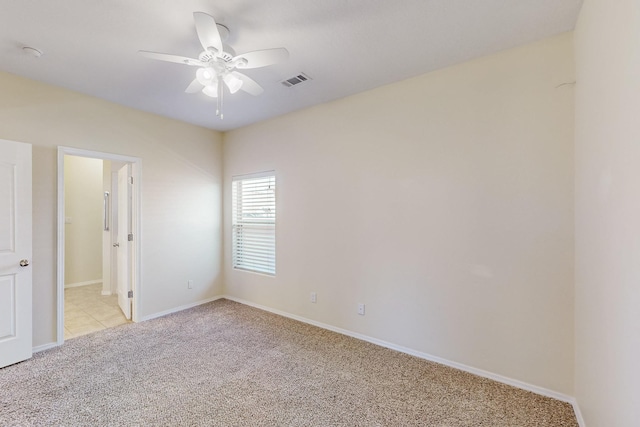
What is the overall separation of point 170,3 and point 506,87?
2.50 m

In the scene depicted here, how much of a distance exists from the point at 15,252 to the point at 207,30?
106 inches

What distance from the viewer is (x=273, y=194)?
13.1 ft

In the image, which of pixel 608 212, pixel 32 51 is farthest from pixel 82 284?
pixel 608 212

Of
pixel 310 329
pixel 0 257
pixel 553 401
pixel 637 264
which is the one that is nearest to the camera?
pixel 637 264

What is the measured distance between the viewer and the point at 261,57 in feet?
6.16

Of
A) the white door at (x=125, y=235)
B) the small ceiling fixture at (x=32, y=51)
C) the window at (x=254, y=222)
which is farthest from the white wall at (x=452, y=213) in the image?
the small ceiling fixture at (x=32, y=51)

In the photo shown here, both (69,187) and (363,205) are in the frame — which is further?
(69,187)

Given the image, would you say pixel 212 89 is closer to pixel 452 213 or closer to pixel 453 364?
pixel 452 213

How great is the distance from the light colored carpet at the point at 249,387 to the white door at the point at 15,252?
219mm

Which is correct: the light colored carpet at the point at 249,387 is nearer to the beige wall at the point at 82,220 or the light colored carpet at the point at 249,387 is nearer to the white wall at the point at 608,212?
the white wall at the point at 608,212

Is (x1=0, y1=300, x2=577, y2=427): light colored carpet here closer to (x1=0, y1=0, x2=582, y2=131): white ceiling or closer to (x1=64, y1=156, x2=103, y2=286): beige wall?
(x1=0, y1=0, x2=582, y2=131): white ceiling

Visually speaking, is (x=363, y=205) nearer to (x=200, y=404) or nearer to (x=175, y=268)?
(x=200, y=404)

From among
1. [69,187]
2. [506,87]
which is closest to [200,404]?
[506,87]

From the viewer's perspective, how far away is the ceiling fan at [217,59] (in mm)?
1714
